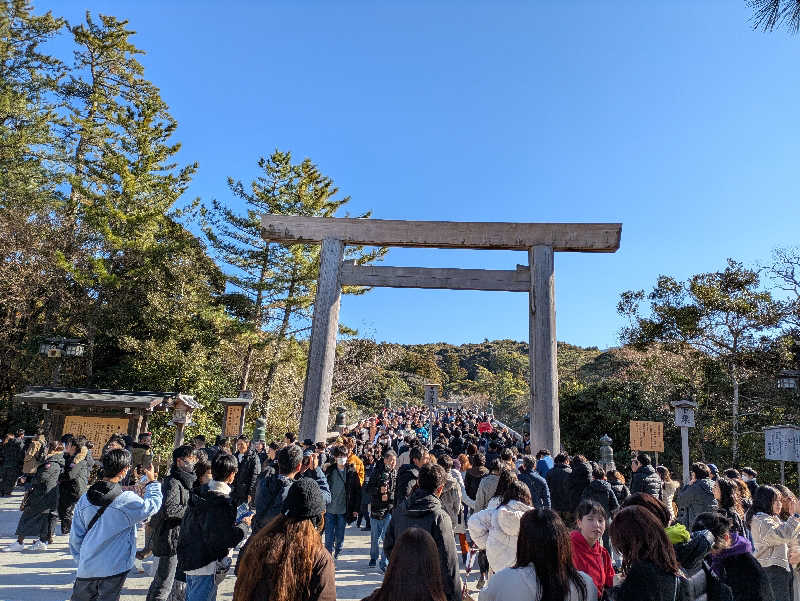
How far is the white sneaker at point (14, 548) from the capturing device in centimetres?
638

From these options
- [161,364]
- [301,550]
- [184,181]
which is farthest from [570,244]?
[184,181]

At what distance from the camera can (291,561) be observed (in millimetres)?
2021

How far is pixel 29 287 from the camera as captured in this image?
15977mm

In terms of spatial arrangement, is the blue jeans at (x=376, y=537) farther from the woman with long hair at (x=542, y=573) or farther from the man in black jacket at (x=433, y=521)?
the woman with long hair at (x=542, y=573)

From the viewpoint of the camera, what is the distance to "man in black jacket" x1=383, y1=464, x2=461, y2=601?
2.91 meters

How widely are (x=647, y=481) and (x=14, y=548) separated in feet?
29.0

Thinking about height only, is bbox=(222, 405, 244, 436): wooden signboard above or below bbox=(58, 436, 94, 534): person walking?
above

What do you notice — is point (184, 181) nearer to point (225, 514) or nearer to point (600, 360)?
point (225, 514)

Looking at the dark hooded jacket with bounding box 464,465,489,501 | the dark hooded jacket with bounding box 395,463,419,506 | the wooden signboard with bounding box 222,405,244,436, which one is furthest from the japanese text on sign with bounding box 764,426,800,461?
the wooden signboard with bounding box 222,405,244,436

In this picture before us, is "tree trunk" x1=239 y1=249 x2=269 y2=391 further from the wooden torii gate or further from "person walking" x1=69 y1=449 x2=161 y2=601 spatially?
"person walking" x1=69 y1=449 x2=161 y2=601

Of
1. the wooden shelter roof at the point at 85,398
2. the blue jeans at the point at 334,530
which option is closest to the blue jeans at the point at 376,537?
the blue jeans at the point at 334,530

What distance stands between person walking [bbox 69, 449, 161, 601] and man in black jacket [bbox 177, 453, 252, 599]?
37 centimetres

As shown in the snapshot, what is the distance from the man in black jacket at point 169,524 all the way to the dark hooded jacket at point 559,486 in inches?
181

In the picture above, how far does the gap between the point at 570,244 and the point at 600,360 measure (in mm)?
28625
